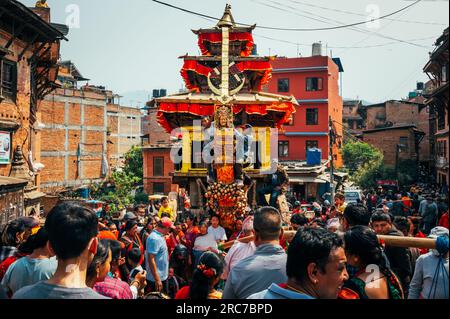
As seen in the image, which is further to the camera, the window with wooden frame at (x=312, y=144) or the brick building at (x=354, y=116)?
the brick building at (x=354, y=116)

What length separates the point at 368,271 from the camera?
3.76 m

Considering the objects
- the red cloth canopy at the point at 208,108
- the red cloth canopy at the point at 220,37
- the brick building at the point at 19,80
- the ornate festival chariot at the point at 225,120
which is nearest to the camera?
the ornate festival chariot at the point at 225,120

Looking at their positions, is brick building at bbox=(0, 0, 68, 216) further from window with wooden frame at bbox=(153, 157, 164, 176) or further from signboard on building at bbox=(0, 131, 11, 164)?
window with wooden frame at bbox=(153, 157, 164, 176)

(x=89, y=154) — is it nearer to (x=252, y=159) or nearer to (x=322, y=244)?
(x=252, y=159)

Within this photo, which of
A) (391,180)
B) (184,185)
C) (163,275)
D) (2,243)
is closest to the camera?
(2,243)

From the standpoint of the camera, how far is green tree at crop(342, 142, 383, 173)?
36.1 meters

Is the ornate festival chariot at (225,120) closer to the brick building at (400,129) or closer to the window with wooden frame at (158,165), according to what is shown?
the brick building at (400,129)

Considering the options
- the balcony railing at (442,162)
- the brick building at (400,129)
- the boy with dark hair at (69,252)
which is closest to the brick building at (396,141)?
the brick building at (400,129)

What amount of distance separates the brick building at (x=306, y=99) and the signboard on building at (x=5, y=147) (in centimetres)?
2686

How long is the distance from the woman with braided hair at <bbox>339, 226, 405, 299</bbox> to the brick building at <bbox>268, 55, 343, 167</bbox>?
3642cm

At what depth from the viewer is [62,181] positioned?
118 feet

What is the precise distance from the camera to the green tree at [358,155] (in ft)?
119

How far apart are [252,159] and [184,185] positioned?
8.56ft
